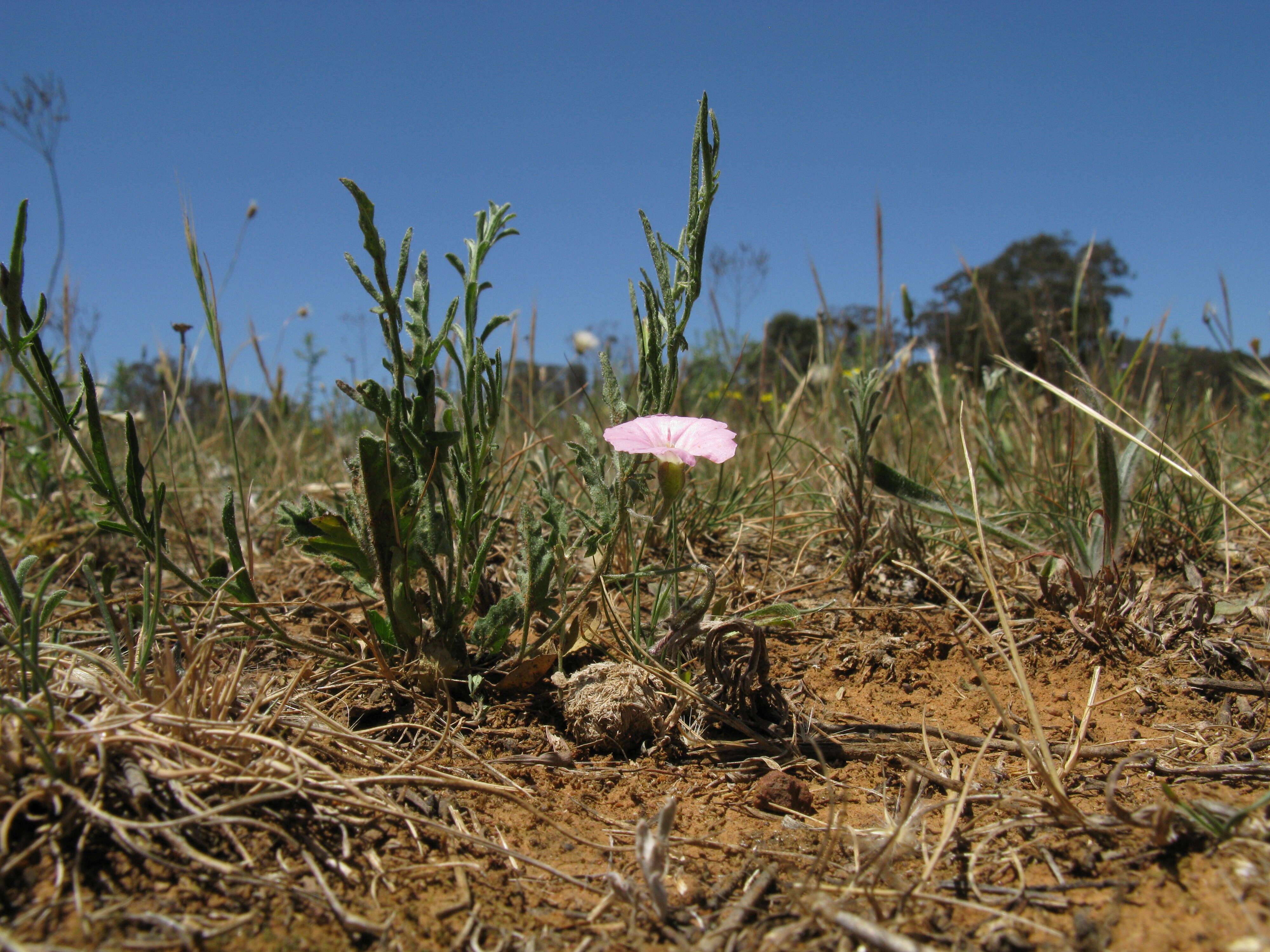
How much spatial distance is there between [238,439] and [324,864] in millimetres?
3363

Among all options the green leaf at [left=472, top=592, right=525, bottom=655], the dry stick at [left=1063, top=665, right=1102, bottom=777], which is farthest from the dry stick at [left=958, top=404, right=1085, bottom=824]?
the green leaf at [left=472, top=592, right=525, bottom=655]

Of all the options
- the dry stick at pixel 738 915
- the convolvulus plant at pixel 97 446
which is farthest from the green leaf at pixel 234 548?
the dry stick at pixel 738 915

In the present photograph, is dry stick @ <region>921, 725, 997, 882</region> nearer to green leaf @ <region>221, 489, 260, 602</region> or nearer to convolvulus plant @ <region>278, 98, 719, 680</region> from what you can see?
convolvulus plant @ <region>278, 98, 719, 680</region>

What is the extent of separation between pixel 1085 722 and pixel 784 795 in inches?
20.4

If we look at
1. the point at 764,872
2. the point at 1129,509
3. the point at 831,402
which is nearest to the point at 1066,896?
the point at 764,872

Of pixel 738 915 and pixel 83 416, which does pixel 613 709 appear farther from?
pixel 83 416

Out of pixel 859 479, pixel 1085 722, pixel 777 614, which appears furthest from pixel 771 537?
pixel 1085 722

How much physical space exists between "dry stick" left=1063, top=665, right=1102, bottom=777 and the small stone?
0.39m

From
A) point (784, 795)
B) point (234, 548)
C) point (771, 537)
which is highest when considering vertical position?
point (234, 548)

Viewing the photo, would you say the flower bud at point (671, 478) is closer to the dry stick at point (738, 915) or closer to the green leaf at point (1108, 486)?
the dry stick at point (738, 915)

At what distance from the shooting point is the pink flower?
3.79ft

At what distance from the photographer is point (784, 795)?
1146 mm

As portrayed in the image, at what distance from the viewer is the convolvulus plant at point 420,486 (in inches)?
50.3

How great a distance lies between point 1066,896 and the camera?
88cm
